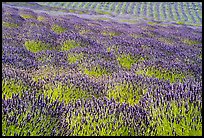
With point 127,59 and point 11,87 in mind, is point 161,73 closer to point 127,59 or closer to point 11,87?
point 127,59

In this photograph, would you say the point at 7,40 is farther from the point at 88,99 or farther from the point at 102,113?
the point at 102,113

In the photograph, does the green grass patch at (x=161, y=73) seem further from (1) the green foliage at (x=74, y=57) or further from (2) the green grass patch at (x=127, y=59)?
(1) the green foliage at (x=74, y=57)

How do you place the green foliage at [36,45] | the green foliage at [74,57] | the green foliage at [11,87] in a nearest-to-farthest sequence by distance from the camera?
the green foliage at [11,87]
the green foliage at [74,57]
the green foliage at [36,45]

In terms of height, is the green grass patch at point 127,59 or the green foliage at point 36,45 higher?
the green grass patch at point 127,59

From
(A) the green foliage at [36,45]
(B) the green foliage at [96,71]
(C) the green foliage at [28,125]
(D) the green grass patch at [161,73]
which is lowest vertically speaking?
(A) the green foliage at [36,45]

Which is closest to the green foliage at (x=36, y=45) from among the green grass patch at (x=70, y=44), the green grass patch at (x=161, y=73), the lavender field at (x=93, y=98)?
the green grass patch at (x=70, y=44)

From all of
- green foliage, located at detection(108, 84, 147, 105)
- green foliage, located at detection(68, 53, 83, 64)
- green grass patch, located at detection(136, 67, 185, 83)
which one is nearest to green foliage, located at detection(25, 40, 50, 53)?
green foliage, located at detection(68, 53, 83, 64)

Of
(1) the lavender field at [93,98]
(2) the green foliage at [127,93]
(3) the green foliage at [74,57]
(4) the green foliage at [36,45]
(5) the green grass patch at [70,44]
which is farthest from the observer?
(5) the green grass patch at [70,44]

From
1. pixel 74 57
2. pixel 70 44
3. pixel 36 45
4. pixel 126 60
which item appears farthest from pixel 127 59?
pixel 36 45

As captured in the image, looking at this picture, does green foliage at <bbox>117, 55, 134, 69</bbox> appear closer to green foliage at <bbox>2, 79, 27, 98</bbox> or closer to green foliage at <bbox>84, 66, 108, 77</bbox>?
green foliage at <bbox>84, 66, 108, 77</bbox>
